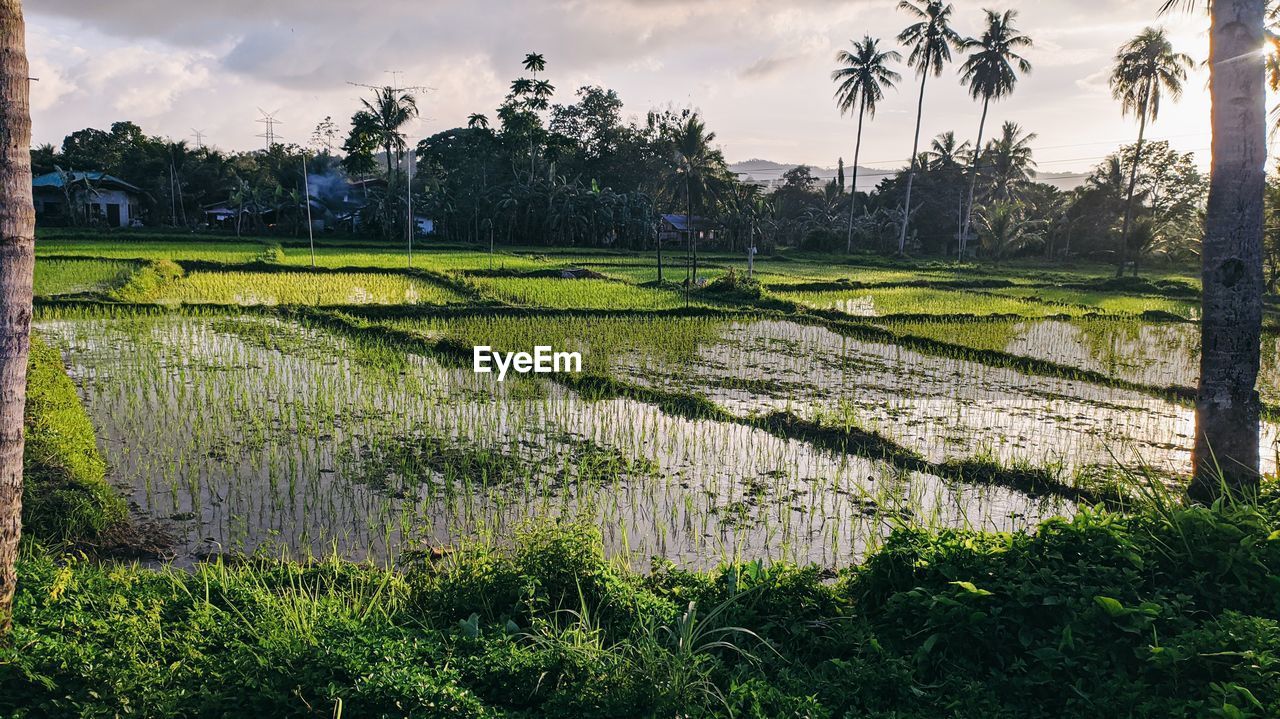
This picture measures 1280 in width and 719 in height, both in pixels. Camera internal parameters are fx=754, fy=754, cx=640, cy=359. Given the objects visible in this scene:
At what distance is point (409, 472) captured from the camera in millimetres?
5711

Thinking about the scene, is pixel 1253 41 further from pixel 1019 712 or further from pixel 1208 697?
pixel 1019 712

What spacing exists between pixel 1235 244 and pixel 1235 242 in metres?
0.01

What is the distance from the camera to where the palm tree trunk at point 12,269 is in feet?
9.00

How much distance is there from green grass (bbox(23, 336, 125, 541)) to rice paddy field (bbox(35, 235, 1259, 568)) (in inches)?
10.4

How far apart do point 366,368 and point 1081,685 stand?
27.6 feet

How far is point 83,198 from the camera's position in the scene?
32.6 m

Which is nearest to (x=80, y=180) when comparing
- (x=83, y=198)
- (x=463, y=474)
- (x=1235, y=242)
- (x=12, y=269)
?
(x=83, y=198)

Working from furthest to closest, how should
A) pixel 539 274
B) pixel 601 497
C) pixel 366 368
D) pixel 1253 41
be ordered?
pixel 539 274 → pixel 366 368 → pixel 601 497 → pixel 1253 41

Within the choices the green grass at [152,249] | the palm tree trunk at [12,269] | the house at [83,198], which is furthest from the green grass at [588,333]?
the house at [83,198]

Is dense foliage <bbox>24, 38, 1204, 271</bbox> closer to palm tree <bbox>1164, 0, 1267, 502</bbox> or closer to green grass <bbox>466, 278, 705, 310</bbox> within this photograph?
green grass <bbox>466, 278, 705, 310</bbox>

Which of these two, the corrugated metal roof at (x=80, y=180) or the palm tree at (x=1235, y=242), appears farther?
the corrugated metal roof at (x=80, y=180)

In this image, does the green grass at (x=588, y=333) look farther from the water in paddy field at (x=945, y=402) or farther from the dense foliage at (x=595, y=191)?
the dense foliage at (x=595, y=191)

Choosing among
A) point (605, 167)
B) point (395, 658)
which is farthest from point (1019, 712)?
point (605, 167)

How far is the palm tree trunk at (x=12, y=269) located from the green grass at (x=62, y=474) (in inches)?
62.2
